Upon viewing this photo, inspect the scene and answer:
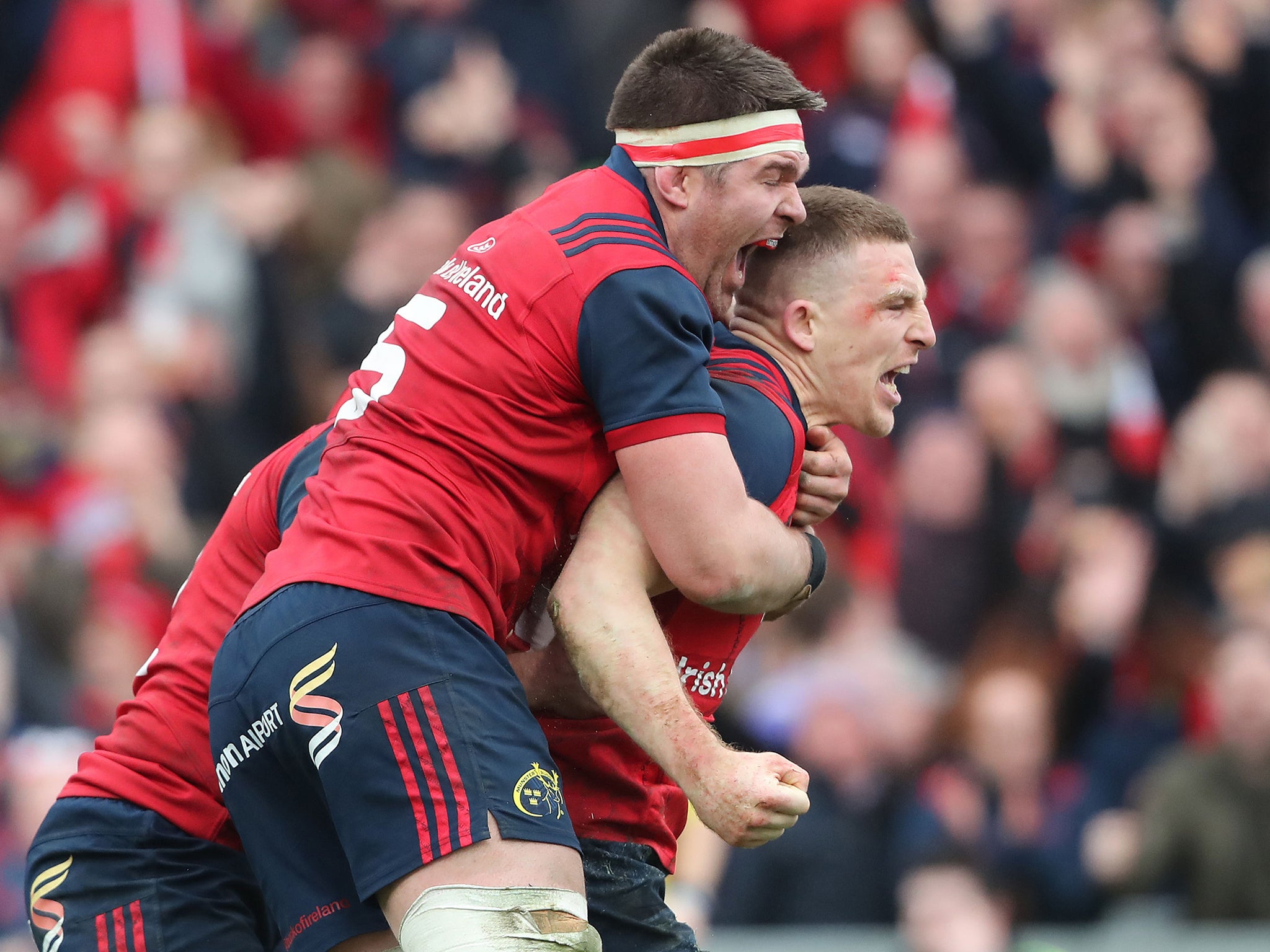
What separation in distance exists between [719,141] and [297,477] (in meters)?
1.19

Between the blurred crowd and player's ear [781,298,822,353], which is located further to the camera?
the blurred crowd

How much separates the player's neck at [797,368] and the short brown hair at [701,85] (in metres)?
0.54

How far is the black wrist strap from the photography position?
405 centimetres

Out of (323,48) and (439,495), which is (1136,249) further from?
(439,495)

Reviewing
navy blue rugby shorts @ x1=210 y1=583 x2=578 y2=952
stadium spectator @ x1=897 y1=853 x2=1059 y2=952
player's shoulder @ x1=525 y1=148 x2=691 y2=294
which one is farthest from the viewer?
stadium spectator @ x1=897 y1=853 x2=1059 y2=952

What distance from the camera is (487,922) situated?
3467 mm

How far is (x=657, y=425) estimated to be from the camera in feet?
12.1

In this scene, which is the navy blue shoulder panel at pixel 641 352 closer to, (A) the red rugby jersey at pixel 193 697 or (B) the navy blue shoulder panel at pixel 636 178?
(B) the navy blue shoulder panel at pixel 636 178

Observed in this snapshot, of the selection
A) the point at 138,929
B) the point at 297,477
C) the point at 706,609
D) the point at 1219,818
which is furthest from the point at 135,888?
the point at 1219,818

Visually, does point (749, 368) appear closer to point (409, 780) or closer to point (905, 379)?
point (409, 780)

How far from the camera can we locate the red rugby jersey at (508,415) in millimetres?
3678

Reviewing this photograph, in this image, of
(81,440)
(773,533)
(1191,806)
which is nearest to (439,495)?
(773,533)

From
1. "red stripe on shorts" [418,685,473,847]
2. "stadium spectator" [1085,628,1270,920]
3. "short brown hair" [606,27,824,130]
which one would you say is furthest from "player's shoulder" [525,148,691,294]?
"stadium spectator" [1085,628,1270,920]

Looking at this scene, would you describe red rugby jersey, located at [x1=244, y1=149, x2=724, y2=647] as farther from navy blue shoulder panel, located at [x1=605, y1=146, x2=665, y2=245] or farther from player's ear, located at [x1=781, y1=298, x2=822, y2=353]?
player's ear, located at [x1=781, y1=298, x2=822, y2=353]
